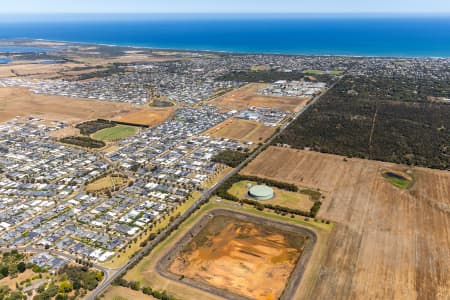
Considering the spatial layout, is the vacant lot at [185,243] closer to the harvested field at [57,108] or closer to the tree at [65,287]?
the tree at [65,287]

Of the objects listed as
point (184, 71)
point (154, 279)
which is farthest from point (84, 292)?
point (184, 71)

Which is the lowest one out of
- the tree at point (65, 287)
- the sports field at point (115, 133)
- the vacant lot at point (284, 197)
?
the tree at point (65, 287)

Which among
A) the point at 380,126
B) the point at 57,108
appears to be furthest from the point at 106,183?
the point at 380,126

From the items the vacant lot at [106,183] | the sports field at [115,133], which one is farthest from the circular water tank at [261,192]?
the sports field at [115,133]

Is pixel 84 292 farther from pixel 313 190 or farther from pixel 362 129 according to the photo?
pixel 362 129

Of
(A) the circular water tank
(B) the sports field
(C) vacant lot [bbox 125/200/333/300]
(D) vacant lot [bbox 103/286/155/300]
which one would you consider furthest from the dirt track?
(B) the sports field

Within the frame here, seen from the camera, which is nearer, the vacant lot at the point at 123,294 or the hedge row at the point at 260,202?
the vacant lot at the point at 123,294
